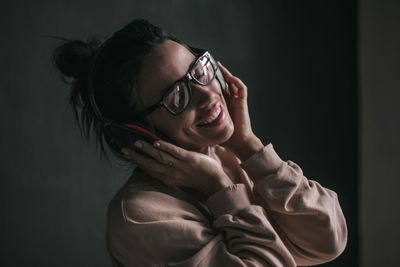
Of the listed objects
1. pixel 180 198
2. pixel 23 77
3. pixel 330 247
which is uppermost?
pixel 23 77

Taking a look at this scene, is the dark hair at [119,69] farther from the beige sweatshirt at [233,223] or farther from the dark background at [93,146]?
the dark background at [93,146]

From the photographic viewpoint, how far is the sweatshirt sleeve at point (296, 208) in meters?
1.10

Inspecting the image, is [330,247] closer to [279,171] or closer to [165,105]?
[279,171]

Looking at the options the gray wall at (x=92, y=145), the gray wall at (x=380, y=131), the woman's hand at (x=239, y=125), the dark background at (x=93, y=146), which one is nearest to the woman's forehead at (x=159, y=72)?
the woman's hand at (x=239, y=125)

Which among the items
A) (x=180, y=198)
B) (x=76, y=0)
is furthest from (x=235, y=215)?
(x=76, y=0)

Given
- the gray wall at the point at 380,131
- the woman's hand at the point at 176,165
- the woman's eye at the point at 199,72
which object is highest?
the woman's eye at the point at 199,72

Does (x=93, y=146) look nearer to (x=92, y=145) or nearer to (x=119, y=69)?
(x=92, y=145)

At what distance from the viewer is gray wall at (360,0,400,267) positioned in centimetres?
214

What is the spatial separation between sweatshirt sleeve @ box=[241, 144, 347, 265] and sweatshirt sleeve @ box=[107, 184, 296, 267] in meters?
0.08

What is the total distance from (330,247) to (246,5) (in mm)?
1365

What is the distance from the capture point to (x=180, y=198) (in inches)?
44.6

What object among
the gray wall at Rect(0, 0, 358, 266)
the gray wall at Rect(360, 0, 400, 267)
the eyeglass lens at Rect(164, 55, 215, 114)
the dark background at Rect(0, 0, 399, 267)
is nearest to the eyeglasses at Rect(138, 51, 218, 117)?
the eyeglass lens at Rect(164, 55, 215, 114)

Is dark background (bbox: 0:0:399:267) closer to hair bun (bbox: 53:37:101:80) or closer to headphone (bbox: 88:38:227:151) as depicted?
hair bun (bbox: 53:37:101:80)

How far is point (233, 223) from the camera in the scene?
1.02 metres
